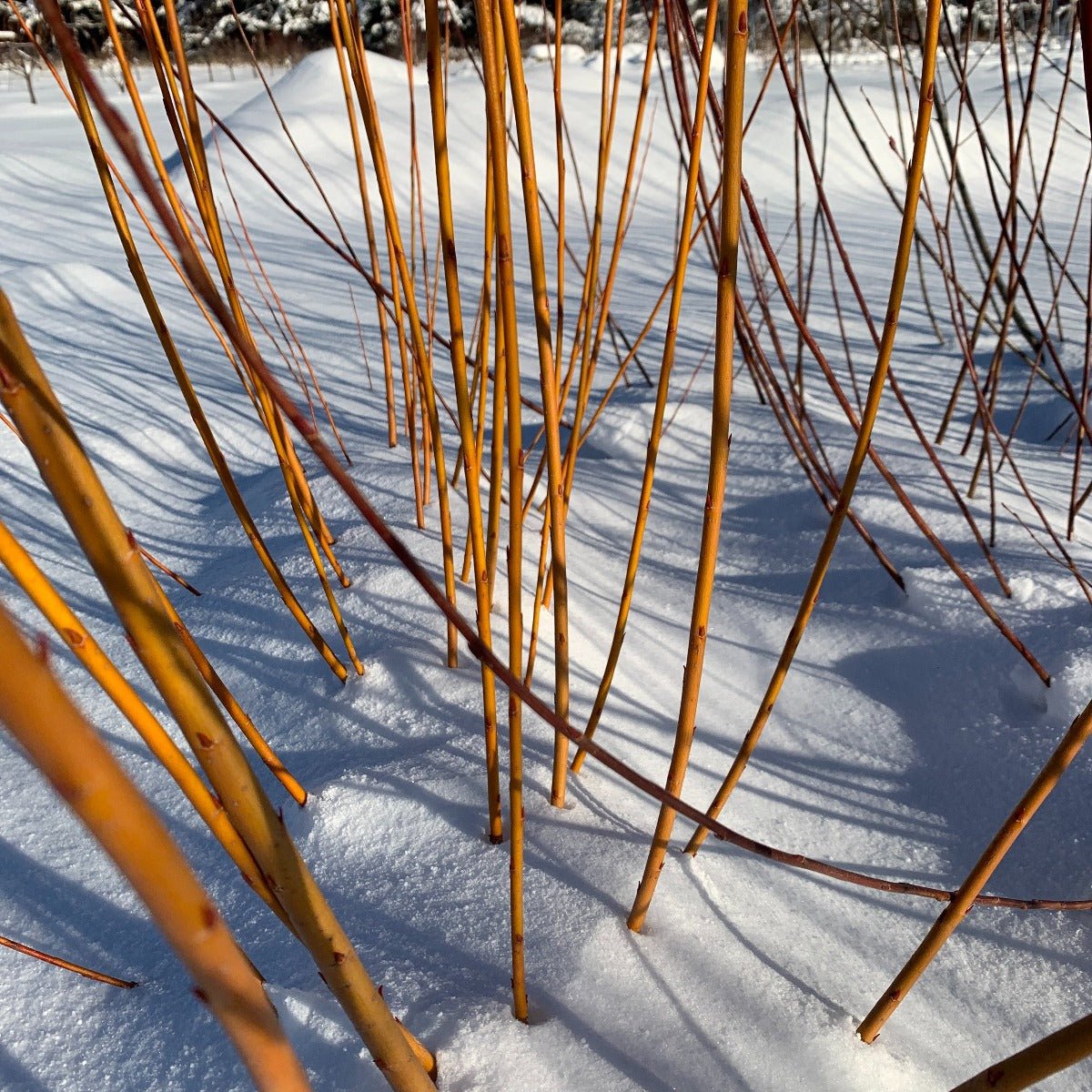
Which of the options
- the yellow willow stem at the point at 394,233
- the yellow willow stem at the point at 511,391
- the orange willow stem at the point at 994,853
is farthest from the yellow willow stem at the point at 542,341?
the orange willow stem at the point at 994,853

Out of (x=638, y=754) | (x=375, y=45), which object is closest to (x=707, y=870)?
(x=638, y=754)

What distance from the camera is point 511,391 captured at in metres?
0.45

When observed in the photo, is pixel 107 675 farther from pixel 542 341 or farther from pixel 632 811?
pixel 632 811

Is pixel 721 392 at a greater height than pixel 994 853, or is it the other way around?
pixel 721 392

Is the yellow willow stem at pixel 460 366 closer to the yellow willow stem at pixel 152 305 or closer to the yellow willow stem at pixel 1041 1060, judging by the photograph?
the yellow willow stem at pixel 152 305

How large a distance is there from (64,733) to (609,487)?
114cm

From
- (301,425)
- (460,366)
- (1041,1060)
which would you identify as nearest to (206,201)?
(460,366)

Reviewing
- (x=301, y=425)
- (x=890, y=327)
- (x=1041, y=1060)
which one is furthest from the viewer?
(x=890, y=327)

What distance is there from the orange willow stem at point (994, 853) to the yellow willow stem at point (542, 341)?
0.78 feet

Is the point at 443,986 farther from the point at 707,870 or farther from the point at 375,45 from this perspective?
the point at 375,45

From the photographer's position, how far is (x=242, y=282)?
2.62 metres

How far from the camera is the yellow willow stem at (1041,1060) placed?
0.30 meters

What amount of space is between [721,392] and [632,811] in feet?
1.31

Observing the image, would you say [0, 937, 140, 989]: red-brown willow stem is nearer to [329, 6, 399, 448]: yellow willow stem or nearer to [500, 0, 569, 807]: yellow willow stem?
[500, 0, 569, 807]: yellow willow stem
